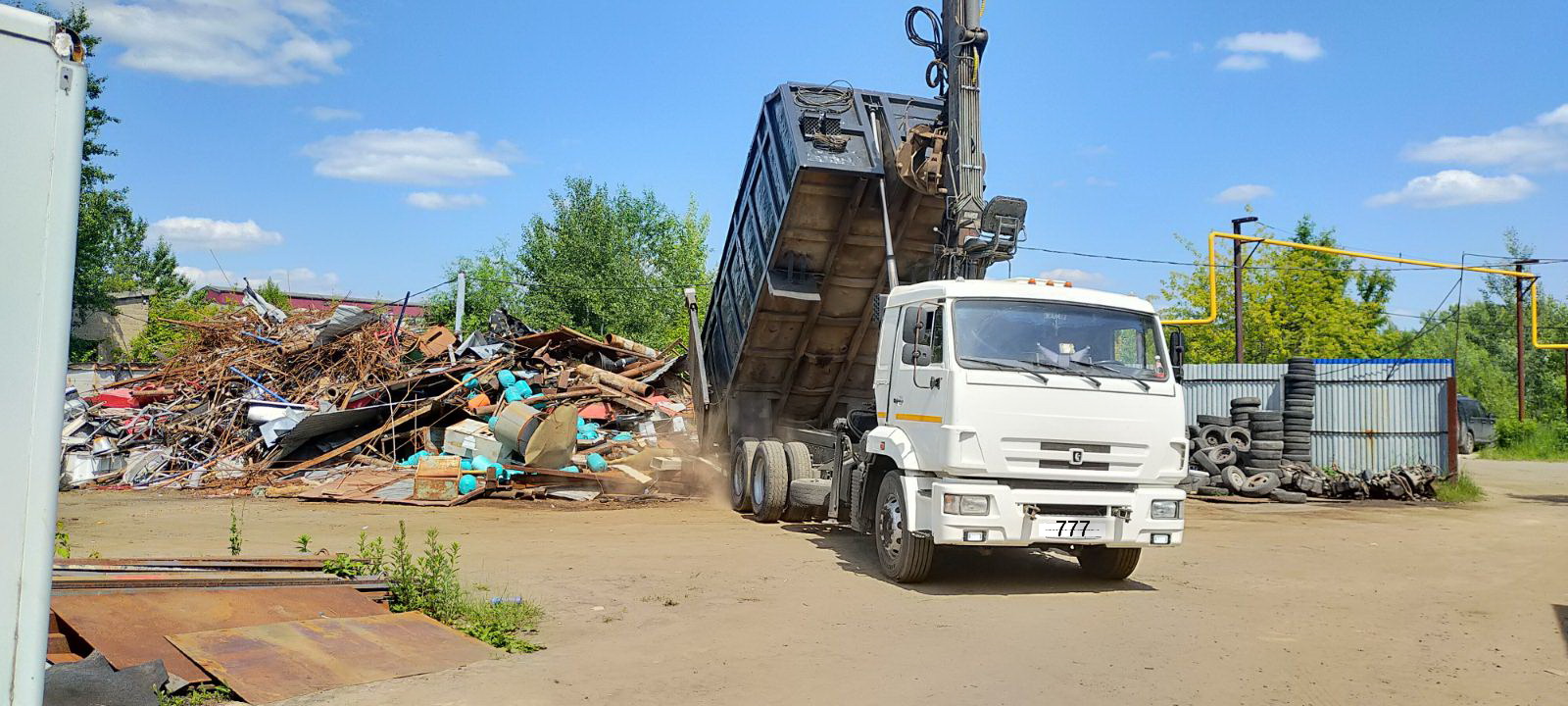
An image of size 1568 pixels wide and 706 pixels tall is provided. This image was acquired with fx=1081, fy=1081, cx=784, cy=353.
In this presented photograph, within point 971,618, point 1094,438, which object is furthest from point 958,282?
point 971,618

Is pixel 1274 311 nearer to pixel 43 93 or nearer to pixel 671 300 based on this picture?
pixel 671 300

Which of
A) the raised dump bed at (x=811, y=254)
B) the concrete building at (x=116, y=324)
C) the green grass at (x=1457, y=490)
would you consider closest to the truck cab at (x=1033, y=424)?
the raised dump bed at (x=811, y=254)

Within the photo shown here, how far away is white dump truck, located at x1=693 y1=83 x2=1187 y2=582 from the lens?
827 centimetres

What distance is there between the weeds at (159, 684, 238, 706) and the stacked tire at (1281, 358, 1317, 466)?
17878 millimetres

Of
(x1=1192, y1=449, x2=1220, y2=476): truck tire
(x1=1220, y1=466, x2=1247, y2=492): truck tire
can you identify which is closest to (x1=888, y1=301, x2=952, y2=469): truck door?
(x1=1220, y1=466, x2=1247, y2=492): truck tire

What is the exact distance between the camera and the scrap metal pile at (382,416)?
15.7m

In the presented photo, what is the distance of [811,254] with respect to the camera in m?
11.8

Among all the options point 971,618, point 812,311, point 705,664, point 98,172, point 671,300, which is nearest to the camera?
point 705,664

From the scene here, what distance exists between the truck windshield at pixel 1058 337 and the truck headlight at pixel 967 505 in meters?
1.02

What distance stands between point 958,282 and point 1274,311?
34585mm

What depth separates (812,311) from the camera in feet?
40.5

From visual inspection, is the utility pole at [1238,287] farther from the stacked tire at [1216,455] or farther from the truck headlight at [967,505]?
the truck headlight at [967,505]

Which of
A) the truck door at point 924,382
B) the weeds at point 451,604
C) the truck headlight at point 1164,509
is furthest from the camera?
the truck headlight at point 1164,509

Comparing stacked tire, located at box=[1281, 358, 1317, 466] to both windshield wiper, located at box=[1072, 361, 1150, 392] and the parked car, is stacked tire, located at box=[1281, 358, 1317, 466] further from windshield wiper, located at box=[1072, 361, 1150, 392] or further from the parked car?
the parked car
